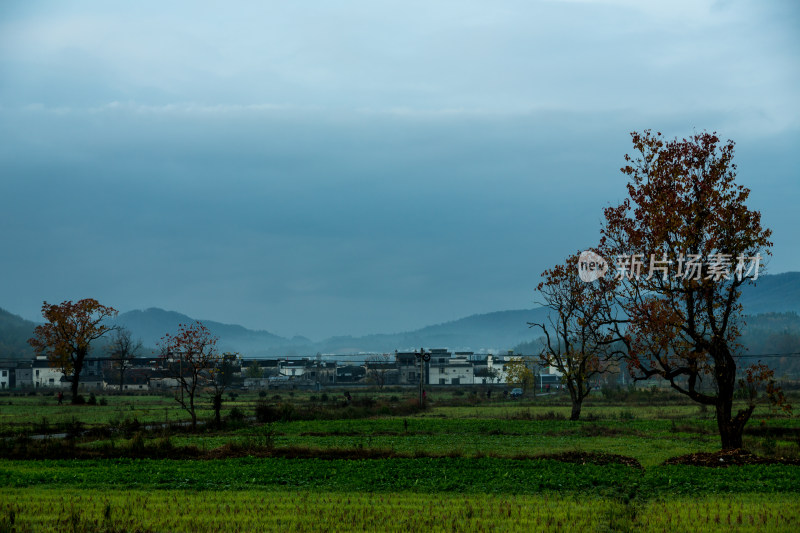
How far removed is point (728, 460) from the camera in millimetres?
26859

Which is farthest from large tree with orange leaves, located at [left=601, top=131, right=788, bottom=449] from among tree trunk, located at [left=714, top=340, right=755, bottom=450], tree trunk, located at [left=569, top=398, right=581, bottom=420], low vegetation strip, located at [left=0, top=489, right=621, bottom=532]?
tree trunk, located at [left=569, top=398, right=581, bottom=420]

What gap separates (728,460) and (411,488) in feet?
41.1

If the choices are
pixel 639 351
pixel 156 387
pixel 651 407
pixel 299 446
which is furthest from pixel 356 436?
pixel 156 387

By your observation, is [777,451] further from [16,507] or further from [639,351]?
[16,507]

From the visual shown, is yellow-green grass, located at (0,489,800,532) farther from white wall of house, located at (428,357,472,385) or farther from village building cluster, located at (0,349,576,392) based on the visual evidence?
white wall of house, located at (428,357,472,385)

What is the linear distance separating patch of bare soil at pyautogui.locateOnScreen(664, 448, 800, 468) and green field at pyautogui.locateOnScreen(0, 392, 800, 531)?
1.07m

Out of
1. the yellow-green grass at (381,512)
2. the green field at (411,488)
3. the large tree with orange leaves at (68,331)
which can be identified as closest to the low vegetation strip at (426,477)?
the green field at (411,488)

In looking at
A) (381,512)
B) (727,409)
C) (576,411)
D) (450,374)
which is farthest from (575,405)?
(450,374)

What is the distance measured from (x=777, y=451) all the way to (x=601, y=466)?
10.1 meters

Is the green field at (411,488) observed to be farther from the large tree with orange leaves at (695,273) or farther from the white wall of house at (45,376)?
the white wall of house at (45,376)

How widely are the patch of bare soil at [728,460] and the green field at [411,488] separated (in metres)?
1.07

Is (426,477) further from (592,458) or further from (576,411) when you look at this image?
(576,411)

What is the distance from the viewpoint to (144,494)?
21.0 m

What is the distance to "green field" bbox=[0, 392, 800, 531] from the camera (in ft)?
53.7
